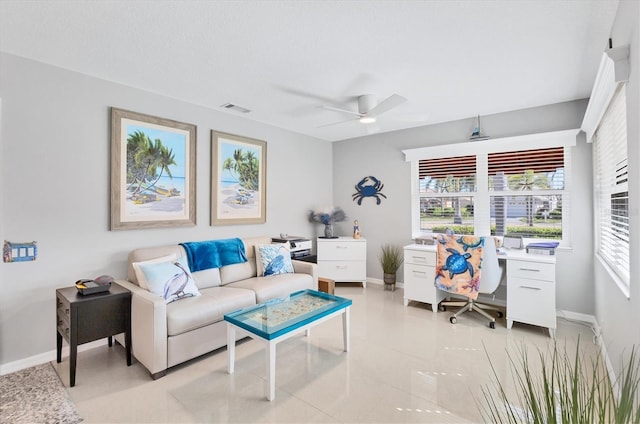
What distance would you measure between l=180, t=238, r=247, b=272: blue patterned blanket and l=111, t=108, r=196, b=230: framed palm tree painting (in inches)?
14.2

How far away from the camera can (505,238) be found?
156 inches

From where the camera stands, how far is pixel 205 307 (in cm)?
273

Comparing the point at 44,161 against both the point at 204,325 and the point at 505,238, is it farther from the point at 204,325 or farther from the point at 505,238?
the point at 505,238

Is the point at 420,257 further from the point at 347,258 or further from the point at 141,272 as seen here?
the point at 141,272

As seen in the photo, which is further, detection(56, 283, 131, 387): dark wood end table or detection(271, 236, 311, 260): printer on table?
detection(271, 236, 311, 260): printer on table

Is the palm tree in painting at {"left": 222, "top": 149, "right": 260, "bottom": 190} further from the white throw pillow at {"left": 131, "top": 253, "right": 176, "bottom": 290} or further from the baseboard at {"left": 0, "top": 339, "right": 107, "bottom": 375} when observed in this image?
the baseboard at {"left": 0, "top": 339, "right": 107, "bottom": 375}

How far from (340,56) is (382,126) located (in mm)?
2271

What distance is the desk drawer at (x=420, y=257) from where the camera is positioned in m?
3.98

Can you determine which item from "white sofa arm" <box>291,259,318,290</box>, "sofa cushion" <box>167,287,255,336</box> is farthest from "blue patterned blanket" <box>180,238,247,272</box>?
"white sofa arm" <box>291,259,318,290</box>

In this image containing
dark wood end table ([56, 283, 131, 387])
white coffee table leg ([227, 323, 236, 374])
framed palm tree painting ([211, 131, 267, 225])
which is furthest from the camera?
framed palm tree painting ([211, 131, 267, 225])

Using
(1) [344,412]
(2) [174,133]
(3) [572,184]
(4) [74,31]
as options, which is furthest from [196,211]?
(3) [572,184]

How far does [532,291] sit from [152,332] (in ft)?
11.6

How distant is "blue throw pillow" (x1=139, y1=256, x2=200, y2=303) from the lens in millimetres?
2717

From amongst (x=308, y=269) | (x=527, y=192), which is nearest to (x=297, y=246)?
(x=308, y=269)
